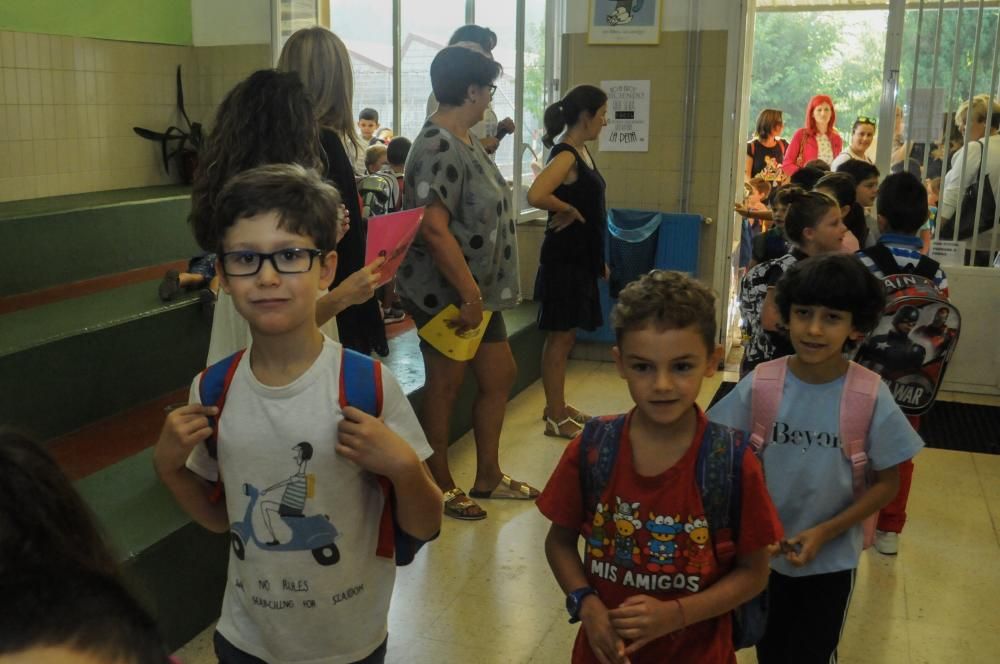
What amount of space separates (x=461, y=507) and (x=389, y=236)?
4.56ft

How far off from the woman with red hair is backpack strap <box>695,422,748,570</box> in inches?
274

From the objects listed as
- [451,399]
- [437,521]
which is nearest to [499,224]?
[451,399]

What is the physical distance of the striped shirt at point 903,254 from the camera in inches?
117

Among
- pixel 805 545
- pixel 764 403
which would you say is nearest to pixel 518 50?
pixel 764 403

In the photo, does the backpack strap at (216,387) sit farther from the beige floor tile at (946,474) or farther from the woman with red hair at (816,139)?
the woman with red hair at (816,139)

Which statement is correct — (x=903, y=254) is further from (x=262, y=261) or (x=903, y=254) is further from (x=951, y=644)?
(x=262, y=261)

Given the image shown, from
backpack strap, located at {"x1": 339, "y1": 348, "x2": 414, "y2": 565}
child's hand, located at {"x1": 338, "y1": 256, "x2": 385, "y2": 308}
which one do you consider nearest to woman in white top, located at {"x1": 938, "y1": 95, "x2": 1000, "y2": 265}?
child's hand, located at {"x1": 338, "y1": 256, "x2": 385, "y2": 308}

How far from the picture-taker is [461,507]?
3570mm

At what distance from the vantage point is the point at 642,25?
574 centimetres

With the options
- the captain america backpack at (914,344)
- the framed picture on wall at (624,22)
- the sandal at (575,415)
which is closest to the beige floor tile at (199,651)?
the captain america backpack at (914,344)

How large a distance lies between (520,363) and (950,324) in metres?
2.80

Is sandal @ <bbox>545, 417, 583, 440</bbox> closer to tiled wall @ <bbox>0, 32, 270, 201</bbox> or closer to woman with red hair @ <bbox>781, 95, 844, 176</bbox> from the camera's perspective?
tiled wall @ <bbox>0, 32, 270, 201</bbox>

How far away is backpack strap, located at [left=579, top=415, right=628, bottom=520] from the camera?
152cm

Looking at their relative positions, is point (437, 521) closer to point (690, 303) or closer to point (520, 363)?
point (690, 303)
